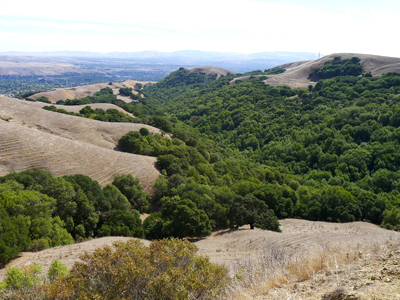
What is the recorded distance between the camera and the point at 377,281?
9.00 m

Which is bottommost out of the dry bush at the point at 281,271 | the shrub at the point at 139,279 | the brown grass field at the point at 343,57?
the dry bush at the point at 281,271

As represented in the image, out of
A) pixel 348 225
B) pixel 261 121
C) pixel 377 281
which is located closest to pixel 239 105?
pixel 261 121

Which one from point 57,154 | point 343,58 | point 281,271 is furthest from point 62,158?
point 343,58

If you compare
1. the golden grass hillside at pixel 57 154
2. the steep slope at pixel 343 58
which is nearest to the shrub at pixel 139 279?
the golden grass hillside at pixel 57 154

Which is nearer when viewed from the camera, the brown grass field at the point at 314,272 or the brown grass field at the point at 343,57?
the brown grass field at the point at 314,272

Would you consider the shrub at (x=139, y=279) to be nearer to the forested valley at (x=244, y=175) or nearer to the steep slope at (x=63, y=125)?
the forested valley at (x=244, y=175)

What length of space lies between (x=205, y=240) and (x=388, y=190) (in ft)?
124

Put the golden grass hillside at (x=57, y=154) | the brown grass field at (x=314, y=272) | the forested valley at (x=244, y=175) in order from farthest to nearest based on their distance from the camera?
the golden grass hillside at (x=57, y=154) → the forested valley at (x=244, y=175) → the brown grass field at (x=314, y=272)

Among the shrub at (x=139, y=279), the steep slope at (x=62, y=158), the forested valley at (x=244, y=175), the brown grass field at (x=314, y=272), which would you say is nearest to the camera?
the shrub at (x=139, y=279)

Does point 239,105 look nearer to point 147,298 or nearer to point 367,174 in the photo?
point 367,174

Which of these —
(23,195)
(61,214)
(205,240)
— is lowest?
(205,240)

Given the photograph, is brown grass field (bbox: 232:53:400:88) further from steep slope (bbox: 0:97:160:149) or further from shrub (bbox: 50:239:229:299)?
shrub (bbox: 50:239:229:299)

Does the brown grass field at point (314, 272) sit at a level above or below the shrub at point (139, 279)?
below

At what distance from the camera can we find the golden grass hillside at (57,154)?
31773 millimetres
